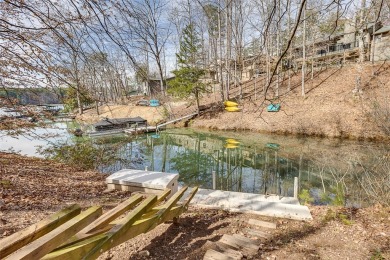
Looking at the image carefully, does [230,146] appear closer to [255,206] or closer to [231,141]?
[231,141]

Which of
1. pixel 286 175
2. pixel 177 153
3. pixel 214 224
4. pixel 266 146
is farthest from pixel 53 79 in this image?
pixel 266 146

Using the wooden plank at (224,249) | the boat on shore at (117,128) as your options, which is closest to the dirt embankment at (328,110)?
the boat on shore at (117,128)

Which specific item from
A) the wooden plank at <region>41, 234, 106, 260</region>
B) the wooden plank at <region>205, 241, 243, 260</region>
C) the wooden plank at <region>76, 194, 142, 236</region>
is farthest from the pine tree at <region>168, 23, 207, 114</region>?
the wooden plank at <region>41, 234, 106, 260</region>

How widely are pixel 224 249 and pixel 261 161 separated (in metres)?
9.70

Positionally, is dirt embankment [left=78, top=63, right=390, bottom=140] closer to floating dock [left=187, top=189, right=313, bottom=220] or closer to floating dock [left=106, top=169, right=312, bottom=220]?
floating dock [left=106, top=169, right=312, bottom=220]

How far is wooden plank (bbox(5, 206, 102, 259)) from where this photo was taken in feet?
3.59

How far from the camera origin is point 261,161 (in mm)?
11641

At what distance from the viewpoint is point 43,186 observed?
197 inches

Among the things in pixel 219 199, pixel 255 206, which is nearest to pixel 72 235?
pixel 255 206

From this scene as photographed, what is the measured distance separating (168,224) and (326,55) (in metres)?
30.0

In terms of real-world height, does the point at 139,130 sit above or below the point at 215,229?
below

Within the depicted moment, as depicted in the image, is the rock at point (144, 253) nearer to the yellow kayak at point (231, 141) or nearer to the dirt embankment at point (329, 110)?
the dirt embankment at point (329, 110)

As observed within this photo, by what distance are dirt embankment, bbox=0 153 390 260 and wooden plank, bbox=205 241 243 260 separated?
5 cm

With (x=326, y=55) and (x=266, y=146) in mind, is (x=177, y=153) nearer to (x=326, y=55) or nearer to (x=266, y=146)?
(x=266, y=146)
